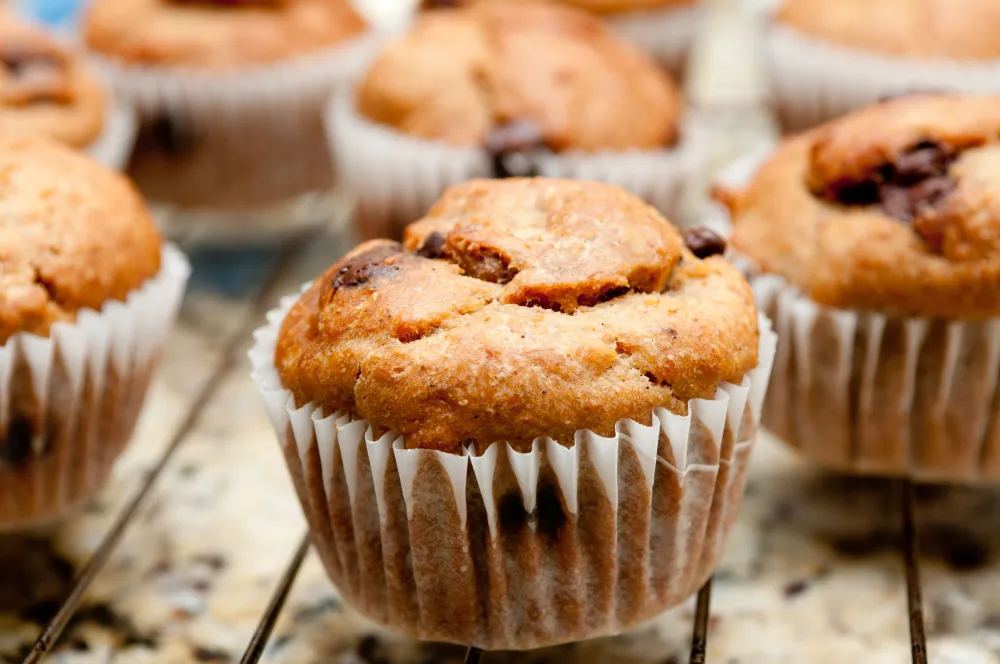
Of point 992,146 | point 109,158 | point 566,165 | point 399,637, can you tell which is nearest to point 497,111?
point 566,165

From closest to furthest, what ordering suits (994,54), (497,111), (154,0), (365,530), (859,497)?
(365,530) < (859,497) < (497,111) < (994,54) < (154,0)

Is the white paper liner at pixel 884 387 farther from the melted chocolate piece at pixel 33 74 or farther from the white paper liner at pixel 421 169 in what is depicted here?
the melted chocolate piece at pixel 33 74

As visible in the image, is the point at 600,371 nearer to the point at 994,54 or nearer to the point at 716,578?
the point at 716,578

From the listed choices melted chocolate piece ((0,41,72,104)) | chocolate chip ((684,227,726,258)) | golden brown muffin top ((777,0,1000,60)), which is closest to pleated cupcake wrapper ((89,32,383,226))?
melted chocolate piece ((0,41,72,104))

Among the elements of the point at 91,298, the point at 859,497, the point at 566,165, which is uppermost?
the point at 91,298

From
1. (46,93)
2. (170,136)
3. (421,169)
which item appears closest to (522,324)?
(421,169)

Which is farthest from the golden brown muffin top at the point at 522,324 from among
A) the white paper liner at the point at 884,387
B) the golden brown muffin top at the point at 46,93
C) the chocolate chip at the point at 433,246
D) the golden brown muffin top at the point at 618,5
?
the golden brown muffin top at the point at 618,5
